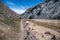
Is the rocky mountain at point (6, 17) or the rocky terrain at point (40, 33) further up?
the rocky mountain at point (6, 17)

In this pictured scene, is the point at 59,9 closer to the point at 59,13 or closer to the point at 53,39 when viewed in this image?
the point at 59,13

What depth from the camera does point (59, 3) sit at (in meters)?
92.8

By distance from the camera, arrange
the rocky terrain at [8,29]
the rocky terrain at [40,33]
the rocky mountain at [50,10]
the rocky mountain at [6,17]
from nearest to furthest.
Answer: the rocky terrain at [40,33], the rocky terrain at [8,29], the rocky mountain at [6,17], the rocky mountain at [50,10]

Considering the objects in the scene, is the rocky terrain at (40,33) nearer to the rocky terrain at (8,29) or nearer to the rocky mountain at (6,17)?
the rocky terrain at (8,29)

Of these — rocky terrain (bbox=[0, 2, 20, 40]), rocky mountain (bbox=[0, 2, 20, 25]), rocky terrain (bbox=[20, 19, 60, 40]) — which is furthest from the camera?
rocky mountain (bbox=[0, 2, 20, 25])

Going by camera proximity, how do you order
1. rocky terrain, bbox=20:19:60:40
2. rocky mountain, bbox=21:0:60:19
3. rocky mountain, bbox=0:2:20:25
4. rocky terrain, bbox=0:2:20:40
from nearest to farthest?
1. rocky terrain, bbox=20:19:60:40
2. rocky terrain, bbox=0:2:20:40
3. rocky mountain, bbox=0:2:20:25
4. rocky mountain, bbox=21:0:60:19

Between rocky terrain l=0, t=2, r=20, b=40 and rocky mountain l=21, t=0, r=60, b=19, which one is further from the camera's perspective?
rocky mountain l=21, t=0, r=60, b=19

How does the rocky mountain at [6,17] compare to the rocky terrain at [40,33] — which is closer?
the rocky terrain at [40,33]

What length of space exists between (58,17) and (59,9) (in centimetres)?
932

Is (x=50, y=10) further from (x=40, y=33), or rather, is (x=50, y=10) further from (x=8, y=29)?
(x=40, y=33)

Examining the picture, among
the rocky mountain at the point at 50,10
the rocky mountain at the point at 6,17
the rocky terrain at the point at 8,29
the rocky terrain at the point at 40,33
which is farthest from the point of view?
the rocky mountain at the point at 50,10

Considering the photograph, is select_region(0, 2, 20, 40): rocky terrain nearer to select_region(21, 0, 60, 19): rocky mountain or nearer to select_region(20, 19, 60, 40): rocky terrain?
select_region(20, 19, 60, 40): rocky terrain

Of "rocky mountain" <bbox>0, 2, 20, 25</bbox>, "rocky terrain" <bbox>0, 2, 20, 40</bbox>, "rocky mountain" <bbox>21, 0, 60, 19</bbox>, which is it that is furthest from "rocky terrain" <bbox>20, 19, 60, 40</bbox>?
"rocky mountain" <bbox>21, 0, 60, 19</bbox>

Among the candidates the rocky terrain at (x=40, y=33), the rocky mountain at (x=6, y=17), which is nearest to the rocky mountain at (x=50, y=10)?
the rocky mountain at (x=6, y=17)
